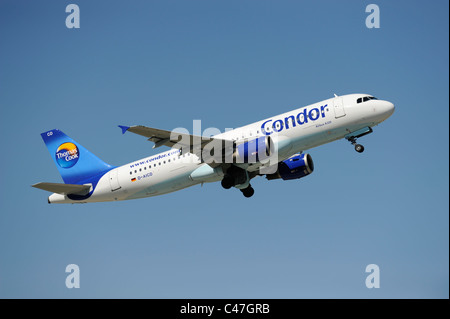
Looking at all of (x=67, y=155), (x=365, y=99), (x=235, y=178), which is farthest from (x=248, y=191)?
(x=67, y=155)

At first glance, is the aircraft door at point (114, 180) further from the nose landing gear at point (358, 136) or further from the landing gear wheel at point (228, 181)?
the nose landing gear at point (358, 136)

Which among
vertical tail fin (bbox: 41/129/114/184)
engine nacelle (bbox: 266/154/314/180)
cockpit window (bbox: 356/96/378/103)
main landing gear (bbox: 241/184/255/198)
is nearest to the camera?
cockpit window (bbox: 356/96/378/103)

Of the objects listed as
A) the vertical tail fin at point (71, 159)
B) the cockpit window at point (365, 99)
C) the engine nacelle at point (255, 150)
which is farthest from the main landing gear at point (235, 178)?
the cockpit window at point (365, 99)

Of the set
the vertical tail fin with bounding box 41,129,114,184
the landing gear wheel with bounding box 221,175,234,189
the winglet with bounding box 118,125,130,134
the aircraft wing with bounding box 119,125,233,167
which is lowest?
the landing gear wheel with bounding box 221,175,234,189

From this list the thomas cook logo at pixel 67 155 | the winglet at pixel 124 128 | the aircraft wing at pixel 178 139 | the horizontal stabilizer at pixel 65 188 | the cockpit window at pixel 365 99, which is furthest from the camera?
the thomas cook logo at pixel 67 155

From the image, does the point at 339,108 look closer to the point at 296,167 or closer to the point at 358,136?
the point at 358,136

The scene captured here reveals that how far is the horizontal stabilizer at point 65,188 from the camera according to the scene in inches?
1648

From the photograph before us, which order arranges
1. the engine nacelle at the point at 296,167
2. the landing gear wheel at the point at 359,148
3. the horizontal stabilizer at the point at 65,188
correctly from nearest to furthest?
the landing gear wheel at the point at 359,148 < the horizontal stabilizer at the point at 65,188 < the engine nacelle at the point at 296,167

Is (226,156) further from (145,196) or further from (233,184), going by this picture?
(145,196)

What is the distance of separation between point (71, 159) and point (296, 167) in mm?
16158

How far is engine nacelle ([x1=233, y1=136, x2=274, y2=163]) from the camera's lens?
37812mm

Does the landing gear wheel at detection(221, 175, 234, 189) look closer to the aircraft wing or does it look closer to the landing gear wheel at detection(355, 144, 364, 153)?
the aircraft wing

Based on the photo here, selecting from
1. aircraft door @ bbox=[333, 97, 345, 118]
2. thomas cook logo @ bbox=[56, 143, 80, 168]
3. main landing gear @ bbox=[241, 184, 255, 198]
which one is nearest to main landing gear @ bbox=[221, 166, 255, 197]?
main landing gear @ bbox=[241, 184, 255, 198]

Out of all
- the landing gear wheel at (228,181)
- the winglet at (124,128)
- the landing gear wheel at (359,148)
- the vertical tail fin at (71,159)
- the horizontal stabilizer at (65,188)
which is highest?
the vertical tail fin at (71,159)
